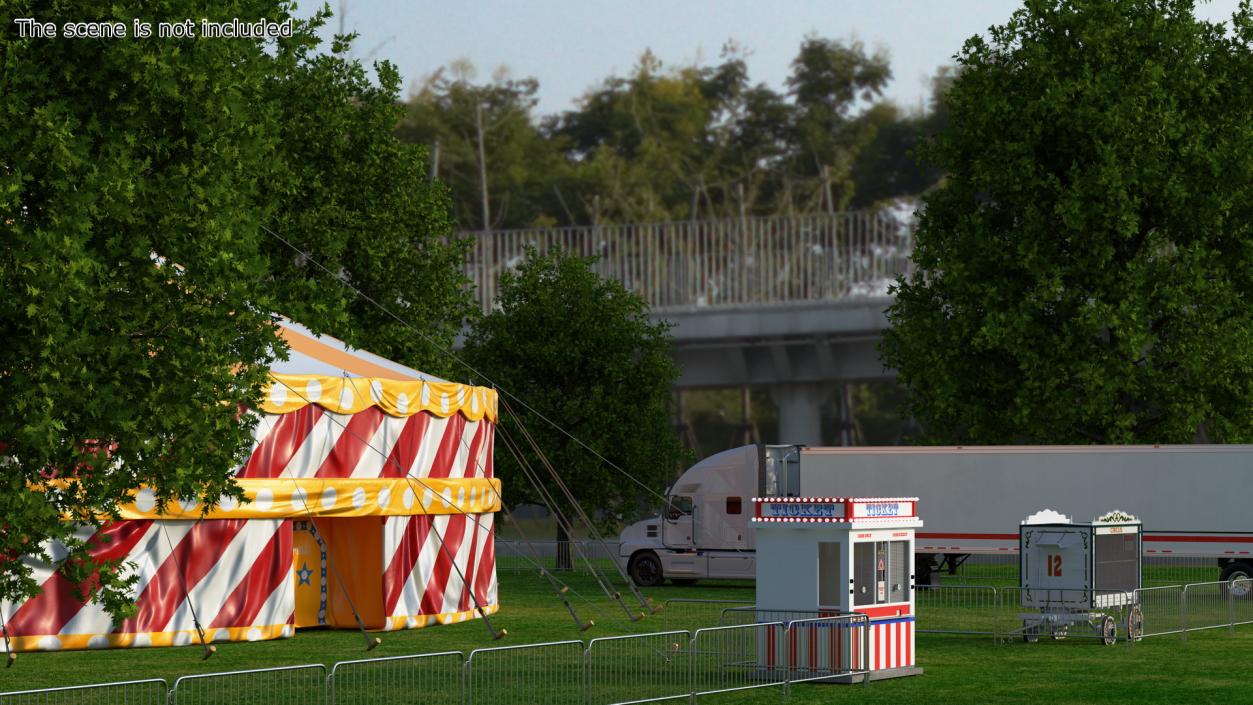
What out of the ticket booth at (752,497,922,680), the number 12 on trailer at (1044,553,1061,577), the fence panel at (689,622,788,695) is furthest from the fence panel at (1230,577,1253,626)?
the fence panel at (689,622,788,695)

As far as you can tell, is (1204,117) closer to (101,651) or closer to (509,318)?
(509,318)

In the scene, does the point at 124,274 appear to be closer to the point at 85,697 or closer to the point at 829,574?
the point at 85,697

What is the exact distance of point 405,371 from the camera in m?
30.5

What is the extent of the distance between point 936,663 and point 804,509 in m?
3.44

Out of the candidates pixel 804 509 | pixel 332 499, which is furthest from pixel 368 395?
pixel 804 509

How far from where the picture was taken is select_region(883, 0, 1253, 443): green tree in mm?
A: 39469

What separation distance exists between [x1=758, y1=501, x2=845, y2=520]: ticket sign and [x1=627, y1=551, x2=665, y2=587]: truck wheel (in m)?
19.7

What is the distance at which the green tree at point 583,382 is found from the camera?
157 ft

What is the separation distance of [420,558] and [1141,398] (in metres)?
19.5

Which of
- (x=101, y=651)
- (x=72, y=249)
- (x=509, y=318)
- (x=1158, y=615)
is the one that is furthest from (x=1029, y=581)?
(x=509, y=318)

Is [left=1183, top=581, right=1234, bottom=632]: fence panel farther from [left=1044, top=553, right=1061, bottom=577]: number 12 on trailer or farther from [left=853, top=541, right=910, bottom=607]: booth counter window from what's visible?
[left=853, top=541, right=910, bottom=607]: booth counter window

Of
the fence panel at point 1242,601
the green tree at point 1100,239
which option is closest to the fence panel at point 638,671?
the fence panel at point 1242,601

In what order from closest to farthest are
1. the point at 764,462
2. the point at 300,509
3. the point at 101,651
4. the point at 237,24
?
the point at 237,24 < the point at 101,651 < the point at 300,509 < the point at 764,462

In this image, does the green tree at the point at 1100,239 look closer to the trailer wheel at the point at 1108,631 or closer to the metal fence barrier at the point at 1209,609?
the metal fence barrier at the point at 1209,609
